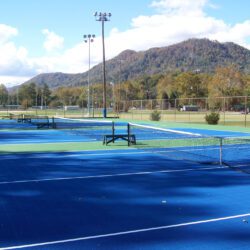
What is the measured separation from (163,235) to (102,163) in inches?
318

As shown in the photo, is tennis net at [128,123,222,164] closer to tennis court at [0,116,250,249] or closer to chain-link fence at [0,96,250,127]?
tennis court at [0,116,250,249]

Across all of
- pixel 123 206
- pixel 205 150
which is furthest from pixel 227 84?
pixel 123 206

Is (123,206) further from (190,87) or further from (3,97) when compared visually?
(3,97)

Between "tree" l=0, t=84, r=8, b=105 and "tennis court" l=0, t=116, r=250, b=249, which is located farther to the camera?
"tree" l=0, t=84, r=8, b=105

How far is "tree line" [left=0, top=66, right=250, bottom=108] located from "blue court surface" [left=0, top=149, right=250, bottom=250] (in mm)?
62045

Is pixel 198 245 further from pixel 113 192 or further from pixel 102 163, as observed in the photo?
pixel 102 163

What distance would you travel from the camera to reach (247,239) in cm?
630

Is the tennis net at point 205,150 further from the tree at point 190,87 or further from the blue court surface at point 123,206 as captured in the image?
the tree at point 190,87

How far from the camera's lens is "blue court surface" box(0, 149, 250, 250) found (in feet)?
20.7

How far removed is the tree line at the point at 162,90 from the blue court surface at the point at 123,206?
62.0 m

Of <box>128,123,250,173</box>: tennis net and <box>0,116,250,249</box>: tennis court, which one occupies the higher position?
<box>0,116,250,249</box>: tennis court

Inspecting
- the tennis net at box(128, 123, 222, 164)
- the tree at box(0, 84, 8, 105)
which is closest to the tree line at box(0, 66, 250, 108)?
the tree at box(0, 84, 8, 105)

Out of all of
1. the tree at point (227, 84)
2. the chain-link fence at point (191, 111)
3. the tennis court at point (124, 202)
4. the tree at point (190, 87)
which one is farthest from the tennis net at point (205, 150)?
the tree at point (190, 87)

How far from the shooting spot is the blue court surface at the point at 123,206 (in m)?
6.31
